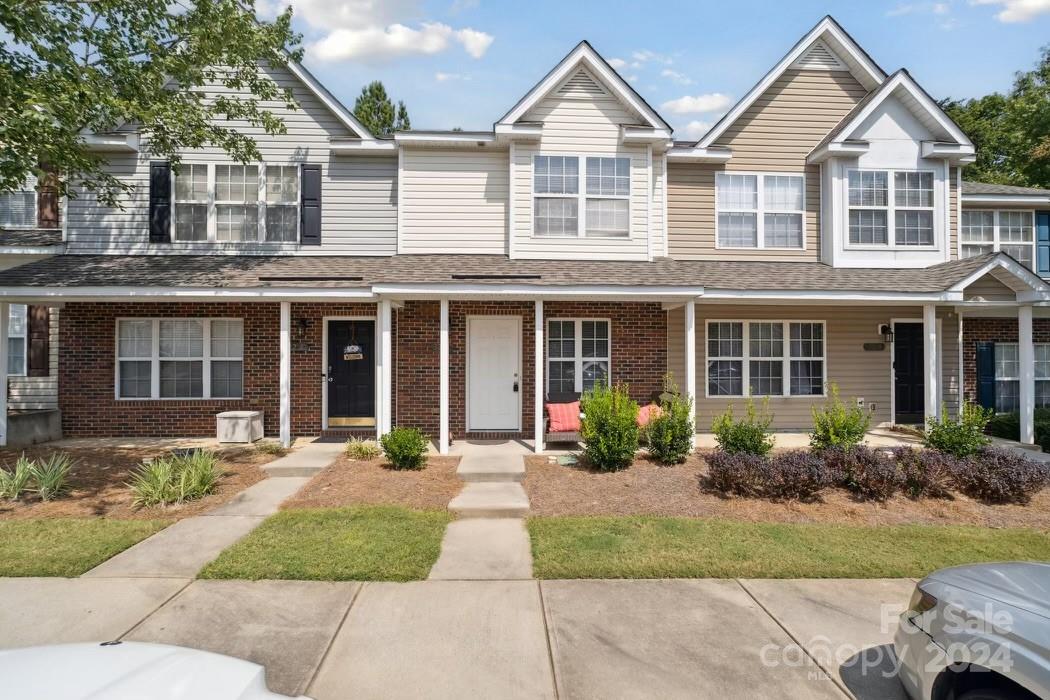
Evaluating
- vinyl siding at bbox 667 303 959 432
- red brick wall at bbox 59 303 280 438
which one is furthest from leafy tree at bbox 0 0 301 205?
vinyl siding at bbox 667 303 959 432

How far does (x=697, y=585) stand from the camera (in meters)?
4.89

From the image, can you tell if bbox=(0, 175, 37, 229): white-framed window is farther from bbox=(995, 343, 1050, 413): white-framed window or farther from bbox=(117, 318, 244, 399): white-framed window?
bbox=(995, 343, 1050, 413): white-framed window

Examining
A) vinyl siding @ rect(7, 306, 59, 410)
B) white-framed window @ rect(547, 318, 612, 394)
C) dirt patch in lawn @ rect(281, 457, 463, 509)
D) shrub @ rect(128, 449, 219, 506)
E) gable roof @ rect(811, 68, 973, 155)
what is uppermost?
gable roof @ rect(811, 68, 973, 155)

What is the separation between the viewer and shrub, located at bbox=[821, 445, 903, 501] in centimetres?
729

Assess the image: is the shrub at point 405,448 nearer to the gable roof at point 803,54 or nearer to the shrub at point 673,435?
the shrub at point 673,435

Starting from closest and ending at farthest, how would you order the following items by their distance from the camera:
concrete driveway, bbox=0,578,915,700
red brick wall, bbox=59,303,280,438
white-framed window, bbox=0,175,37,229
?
concrete driveway, bbox=0,578,915,700
red brick wall, bbox=59,303,280,438
white-framed window, bbox=0,175,37,229

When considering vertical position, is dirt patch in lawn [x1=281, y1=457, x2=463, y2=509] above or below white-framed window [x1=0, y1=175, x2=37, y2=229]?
below

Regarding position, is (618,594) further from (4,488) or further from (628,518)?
(4,488)

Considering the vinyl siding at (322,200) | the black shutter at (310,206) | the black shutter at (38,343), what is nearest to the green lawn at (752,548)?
the vinyl siding at (322,200)

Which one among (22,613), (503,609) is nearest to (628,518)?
(503,609)

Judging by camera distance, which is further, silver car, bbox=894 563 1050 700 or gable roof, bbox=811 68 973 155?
gable roof, bbox=811 68 973 155

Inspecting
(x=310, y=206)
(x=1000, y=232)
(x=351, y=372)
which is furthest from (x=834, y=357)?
(x=310, y=206)

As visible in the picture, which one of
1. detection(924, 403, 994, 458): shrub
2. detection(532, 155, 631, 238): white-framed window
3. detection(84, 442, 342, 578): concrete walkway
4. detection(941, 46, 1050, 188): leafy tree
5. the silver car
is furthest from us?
detection(941, 46, 1050, 188): leafy tree

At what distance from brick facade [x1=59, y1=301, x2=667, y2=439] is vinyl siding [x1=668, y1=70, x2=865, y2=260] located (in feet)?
8.38
